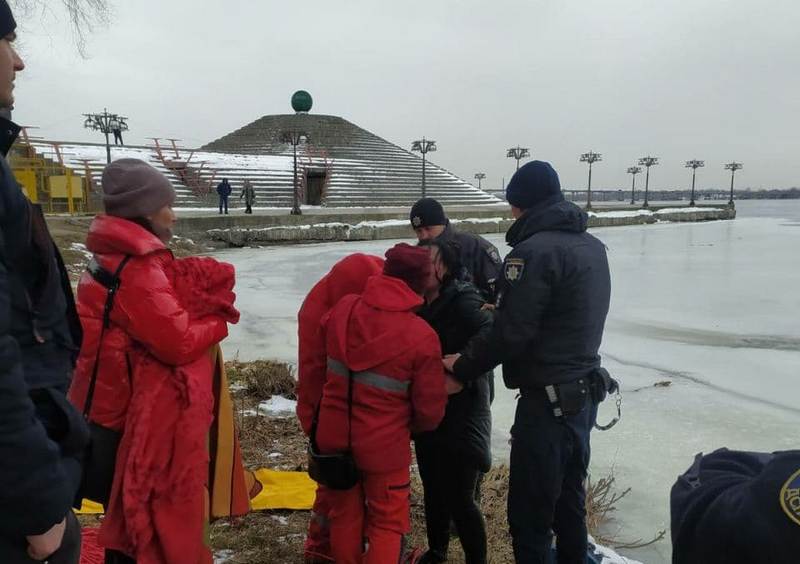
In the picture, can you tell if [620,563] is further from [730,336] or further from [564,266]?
[730,336]

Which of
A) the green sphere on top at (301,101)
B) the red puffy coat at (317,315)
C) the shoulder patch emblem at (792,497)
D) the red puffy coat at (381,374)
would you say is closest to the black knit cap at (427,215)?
the red puffy coat at (317,315)

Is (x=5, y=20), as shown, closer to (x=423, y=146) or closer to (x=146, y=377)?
(x=146, y=377)

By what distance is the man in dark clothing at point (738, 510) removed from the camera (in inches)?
36.7

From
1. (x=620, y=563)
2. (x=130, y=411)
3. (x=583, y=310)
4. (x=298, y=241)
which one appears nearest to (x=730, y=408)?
(x=620, y=563)

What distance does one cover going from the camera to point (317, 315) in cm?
259

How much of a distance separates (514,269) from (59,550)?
5.91ft

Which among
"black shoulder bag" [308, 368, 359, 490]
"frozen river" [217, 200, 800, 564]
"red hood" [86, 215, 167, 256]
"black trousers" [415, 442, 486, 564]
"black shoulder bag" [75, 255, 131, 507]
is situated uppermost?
"red hood" [86, 215, 167, 256]

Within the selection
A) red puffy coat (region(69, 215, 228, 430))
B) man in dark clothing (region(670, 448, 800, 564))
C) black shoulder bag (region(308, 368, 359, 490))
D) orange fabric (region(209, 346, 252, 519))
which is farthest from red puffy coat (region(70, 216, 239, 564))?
man in dark clothing (region(670, 448, 800, 564))

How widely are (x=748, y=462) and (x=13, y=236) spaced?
160 cm

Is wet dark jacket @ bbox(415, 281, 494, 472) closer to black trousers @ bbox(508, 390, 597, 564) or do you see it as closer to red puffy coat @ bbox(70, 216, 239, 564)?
black trousers @ bbox(508, 390, 597, 564)

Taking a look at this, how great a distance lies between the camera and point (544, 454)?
2.37 meters

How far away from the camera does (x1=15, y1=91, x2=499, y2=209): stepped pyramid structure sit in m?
30.6

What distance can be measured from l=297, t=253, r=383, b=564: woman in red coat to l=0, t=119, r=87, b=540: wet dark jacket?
4.03 ft

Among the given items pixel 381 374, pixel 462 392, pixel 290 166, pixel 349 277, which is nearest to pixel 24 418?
pixel 381 374
